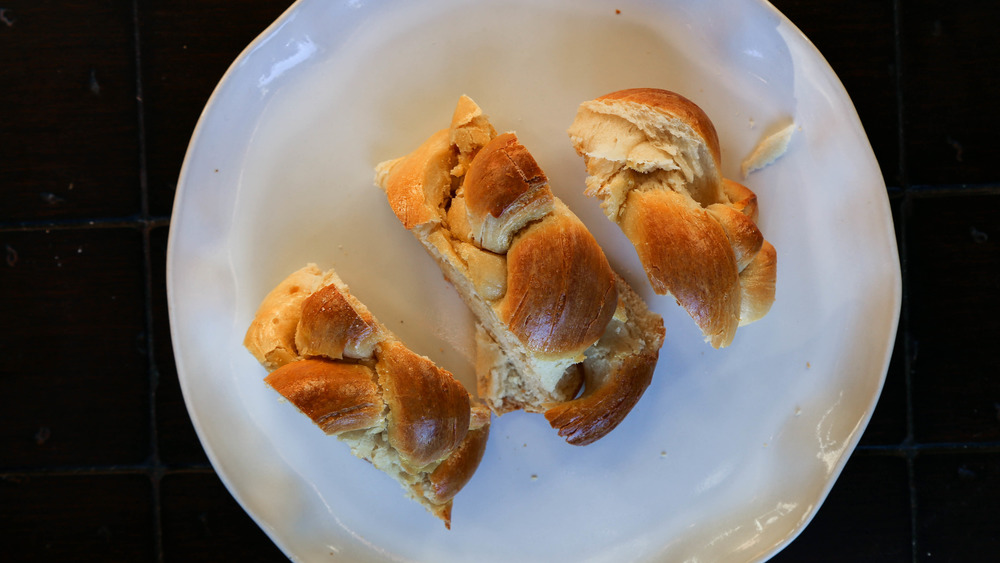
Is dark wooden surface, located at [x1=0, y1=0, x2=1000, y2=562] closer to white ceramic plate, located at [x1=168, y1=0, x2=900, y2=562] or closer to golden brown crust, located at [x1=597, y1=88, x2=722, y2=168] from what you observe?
white ceramic plate, located at [x1=168, y1=0, x2=900, y2=562]

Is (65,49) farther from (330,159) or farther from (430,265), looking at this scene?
(430,265)

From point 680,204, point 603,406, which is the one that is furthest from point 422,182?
point 603,406

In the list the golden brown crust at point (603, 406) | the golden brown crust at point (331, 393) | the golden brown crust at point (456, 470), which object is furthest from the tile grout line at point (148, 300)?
the golden brown crust at point (603, 406)

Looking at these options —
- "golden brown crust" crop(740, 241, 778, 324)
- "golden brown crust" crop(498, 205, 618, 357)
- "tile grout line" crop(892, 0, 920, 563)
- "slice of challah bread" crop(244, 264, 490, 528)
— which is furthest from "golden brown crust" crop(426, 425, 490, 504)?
"tile grout line" crop(892, 0, 920, 563)

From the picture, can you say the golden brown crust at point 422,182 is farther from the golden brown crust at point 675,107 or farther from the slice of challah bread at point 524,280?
the golden brown crust at point 675,107

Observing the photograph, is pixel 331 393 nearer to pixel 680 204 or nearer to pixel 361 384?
pixel 361 384

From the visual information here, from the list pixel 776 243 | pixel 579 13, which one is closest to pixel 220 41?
pixel 579 13
